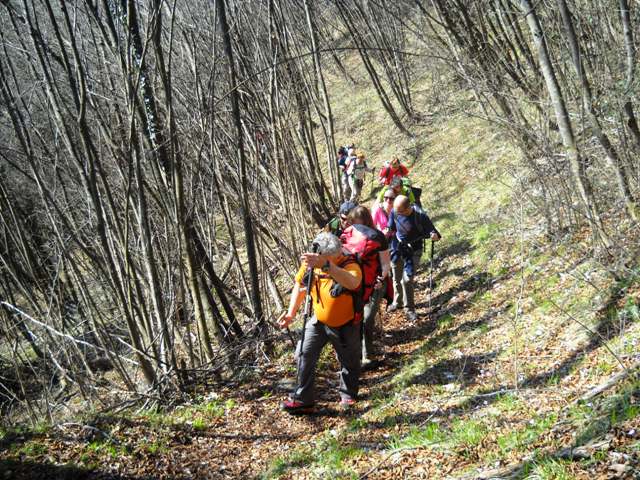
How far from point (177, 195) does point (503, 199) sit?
6.32m

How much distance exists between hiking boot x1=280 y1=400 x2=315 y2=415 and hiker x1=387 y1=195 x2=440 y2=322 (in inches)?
93.2

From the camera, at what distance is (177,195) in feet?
16.4

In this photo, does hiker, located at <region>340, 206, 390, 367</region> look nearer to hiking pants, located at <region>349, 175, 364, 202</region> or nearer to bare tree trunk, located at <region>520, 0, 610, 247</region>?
bare tree trunk, located at <region>520, 0, 610, 247</region>

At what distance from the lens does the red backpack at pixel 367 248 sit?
488 cm

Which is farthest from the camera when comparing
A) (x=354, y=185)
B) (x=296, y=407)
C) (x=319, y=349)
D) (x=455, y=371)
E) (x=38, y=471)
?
(x=354, y=185)

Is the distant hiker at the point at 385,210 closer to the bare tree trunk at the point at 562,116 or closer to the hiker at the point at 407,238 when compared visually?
the hiker at the point at 407,238

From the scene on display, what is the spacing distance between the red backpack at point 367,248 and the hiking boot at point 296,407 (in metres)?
1.16

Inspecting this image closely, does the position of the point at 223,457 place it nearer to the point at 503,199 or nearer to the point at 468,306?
the point at 468,306

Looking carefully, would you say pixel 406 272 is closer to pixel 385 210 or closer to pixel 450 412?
pixel 385 210

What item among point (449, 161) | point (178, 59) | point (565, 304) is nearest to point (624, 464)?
point (565, 304)

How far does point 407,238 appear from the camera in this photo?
6461 millimetres

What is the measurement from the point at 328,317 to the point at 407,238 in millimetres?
2303

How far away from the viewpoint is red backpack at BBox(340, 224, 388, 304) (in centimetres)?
488

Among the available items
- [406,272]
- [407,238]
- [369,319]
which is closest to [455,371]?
[369,319]
